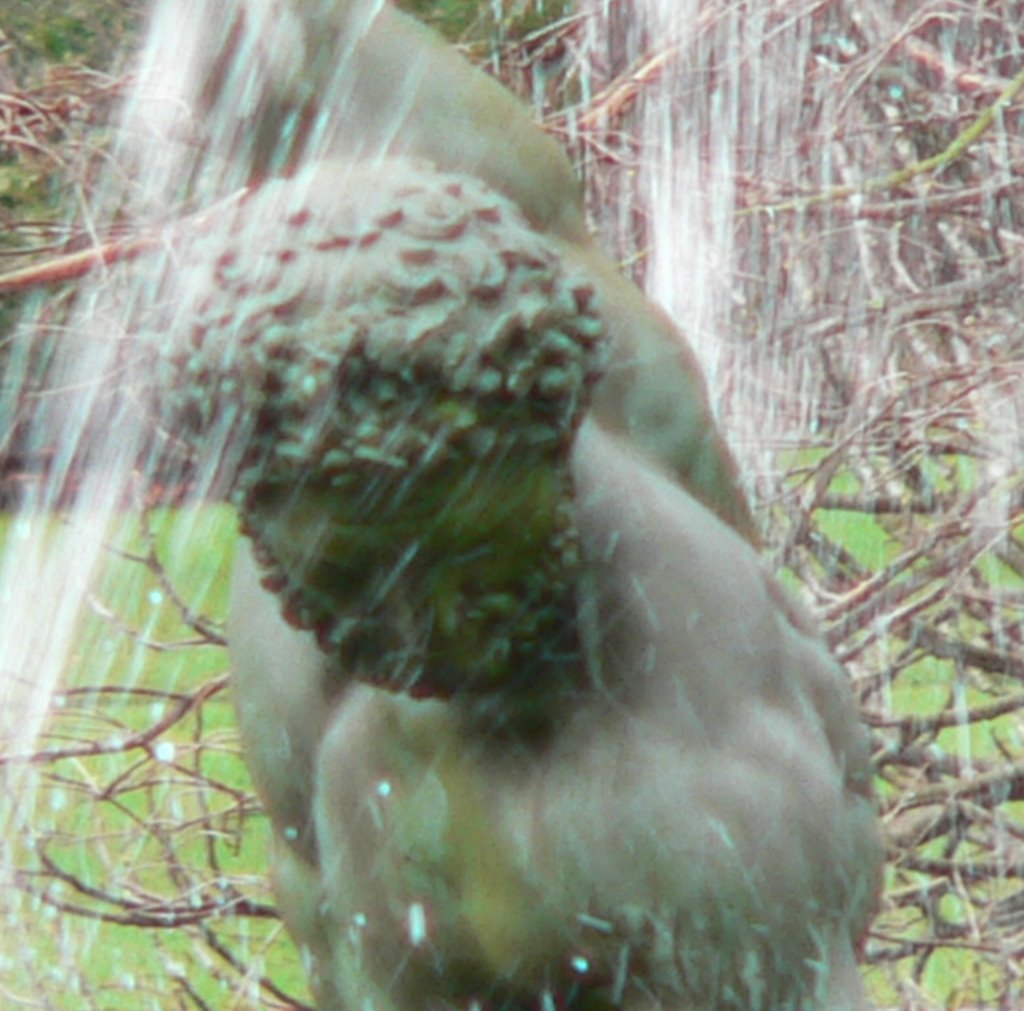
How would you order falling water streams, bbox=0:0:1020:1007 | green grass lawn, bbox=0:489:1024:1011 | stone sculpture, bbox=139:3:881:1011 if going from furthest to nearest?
green grass lawn, bbox=0:489:1024:1011
falling water streams, bbox=0:0:1020:1007
stone sculpture, bbox=139:3:881:1011

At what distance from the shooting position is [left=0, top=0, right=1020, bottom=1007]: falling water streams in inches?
112

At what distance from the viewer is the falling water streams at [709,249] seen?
2855 mm

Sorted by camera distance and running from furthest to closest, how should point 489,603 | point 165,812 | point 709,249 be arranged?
point 165,812 → point 709,249 → point 489,603

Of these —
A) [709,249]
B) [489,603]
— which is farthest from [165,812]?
[489,603]

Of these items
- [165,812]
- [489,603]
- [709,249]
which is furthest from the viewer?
[165,812]

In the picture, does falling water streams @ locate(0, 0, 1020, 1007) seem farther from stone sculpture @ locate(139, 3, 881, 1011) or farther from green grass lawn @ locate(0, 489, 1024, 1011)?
stone sculpture @ locate(139, 3, 881, 1011)

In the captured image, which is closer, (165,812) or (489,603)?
(489,603)

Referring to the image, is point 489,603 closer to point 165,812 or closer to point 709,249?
point 709,249

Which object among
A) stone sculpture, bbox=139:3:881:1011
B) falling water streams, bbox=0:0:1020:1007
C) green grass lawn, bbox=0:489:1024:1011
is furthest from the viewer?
green grass lawn, bbox=0:489:1024:1011

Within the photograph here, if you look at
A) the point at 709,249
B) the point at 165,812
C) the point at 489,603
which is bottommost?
the point at 165,812

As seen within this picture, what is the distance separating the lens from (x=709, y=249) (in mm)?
2889

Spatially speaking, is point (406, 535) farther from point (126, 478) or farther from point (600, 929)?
point (126, 478)

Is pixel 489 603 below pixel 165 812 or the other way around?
the other way around

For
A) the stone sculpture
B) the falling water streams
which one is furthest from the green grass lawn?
the stone sculpture
